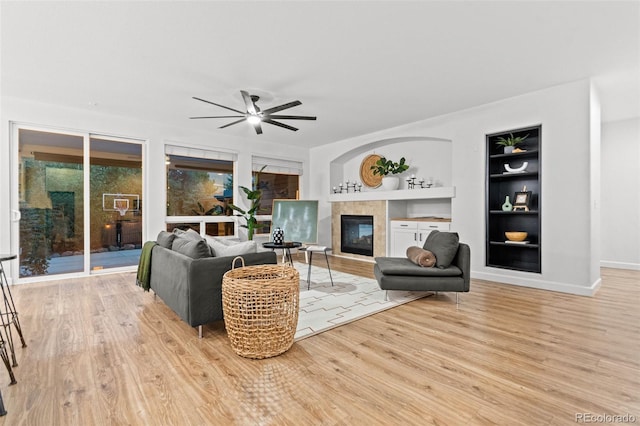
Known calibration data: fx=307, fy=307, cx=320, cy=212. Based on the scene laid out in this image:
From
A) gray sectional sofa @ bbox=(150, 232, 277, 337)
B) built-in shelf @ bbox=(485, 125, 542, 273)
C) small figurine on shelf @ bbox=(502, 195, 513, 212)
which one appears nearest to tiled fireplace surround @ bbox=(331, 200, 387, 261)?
built-in shelf @ bbox=(485, 125, 542, 273)

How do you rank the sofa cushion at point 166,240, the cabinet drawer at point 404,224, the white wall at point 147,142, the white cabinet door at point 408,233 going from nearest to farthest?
the sofa cushion at point 166,240
the white wall at point 147,142
the white cabinet door at point 408,233
the cabinet drawer at point 404,224

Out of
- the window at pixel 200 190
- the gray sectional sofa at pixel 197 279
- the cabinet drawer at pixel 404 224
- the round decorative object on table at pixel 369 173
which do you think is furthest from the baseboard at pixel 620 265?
the window at pixel 200 190

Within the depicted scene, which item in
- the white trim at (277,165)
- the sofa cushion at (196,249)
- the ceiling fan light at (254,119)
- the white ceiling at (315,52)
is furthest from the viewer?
the white trim at (277,165)

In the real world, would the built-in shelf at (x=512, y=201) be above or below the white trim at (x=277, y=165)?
below

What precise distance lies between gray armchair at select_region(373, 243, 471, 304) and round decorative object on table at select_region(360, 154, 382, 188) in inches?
134

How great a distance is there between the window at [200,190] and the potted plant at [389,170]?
309cm

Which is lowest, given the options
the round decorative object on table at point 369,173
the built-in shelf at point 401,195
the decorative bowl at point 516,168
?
the built-in shelf at point 401,195

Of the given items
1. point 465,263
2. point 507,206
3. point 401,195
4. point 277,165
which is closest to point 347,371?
point 465,263

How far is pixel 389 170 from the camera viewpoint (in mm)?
6164

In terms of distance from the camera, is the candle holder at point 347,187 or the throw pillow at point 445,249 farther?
the candle holder at point 347,187

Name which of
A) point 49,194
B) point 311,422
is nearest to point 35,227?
point 49,194

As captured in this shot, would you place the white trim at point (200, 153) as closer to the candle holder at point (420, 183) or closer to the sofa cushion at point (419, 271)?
the candle holder at point (420, 183)

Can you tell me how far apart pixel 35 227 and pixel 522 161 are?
287 inches

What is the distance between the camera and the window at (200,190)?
5.79m
